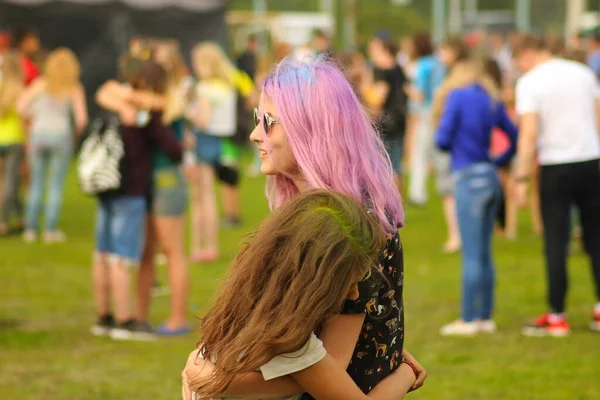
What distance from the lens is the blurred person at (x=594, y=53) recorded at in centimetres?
1400

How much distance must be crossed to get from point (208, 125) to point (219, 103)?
267 mm

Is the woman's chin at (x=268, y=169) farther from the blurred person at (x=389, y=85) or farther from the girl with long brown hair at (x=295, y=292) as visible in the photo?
the blurred person at (x=389, y=85)

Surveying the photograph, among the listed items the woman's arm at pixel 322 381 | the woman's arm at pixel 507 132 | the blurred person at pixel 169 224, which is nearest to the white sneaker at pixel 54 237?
the blurred person at pixel 169 224

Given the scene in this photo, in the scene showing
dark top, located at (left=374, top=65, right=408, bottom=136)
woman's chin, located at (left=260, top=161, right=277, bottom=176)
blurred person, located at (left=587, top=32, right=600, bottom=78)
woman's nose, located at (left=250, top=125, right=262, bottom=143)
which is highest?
woman's nose, located at (left=250, top=125, right=262, bottom=143)

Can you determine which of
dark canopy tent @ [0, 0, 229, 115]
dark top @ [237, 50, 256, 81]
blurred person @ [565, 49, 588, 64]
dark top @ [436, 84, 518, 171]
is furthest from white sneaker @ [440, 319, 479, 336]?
dark canopy tent @ [0, 0, 229, 115]

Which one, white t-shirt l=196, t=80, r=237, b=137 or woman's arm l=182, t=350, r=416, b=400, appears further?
white t-shirt l=196, t=80, r=237, b=137

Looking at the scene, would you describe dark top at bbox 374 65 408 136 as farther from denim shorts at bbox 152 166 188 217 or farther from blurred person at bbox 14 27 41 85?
denim shorts at bbox 152 166 188 217

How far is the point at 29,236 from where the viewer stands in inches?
495

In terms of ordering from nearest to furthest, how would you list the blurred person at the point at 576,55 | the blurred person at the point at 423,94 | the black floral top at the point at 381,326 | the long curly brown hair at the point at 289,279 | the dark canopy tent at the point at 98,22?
the long curly brown hair at the point at 289,279
the black floral top at the point at 381,326
the blurred person at the point at 576,55
the blurred person at the point at 423,94
the dark canopy tent at the point at 98,22

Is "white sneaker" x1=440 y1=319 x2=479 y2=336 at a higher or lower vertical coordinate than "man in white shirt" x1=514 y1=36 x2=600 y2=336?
lower

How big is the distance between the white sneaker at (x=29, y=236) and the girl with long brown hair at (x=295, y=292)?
10325 mm

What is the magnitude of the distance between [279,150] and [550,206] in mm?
4953

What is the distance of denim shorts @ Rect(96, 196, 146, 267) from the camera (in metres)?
7.48

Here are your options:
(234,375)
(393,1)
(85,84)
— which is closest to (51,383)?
(234,375)
